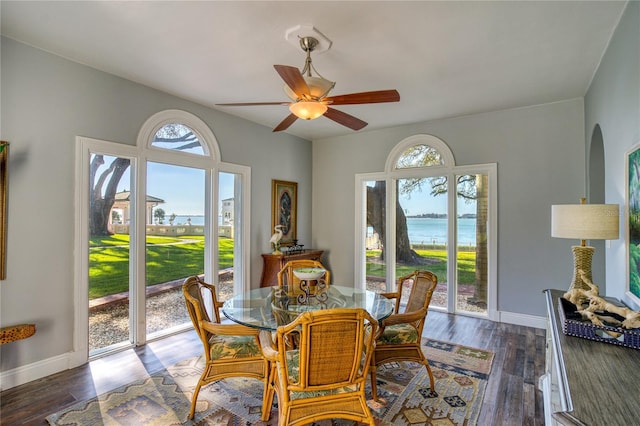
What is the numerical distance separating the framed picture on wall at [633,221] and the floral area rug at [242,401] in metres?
1.36

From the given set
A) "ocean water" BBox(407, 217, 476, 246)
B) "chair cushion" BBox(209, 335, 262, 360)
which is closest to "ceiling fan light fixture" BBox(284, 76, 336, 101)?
"chair cushion" BBox(209, 335, 262, 360)

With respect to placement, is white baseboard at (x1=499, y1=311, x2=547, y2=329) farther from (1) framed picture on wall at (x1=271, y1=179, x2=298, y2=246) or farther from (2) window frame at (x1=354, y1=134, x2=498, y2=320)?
(1) framed picture on wall at (x1=271, y1=179, x2=298, y2=246)

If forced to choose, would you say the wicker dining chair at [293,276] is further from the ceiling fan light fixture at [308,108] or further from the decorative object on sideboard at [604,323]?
the decorative object on sideboard at [604,323]

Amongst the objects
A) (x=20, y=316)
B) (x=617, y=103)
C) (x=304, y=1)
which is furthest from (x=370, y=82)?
(x=20, y=316)

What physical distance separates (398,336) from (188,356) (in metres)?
2.16

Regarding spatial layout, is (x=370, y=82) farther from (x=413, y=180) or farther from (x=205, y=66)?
(x=413, y=180)

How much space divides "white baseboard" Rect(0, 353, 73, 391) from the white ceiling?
2766 millimetres

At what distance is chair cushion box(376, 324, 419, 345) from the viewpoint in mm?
2523

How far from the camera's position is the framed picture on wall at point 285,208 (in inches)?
205

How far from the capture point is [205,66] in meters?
3.06

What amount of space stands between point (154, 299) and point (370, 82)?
350 centimetres

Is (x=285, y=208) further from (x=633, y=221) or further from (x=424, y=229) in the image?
(x=633, y=221)

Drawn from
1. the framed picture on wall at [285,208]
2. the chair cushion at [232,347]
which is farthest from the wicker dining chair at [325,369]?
the framed picture on wall at [285,208]

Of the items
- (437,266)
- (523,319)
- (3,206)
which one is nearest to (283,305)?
(3,206)
